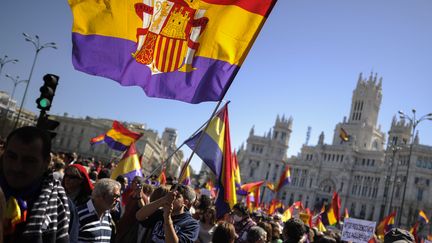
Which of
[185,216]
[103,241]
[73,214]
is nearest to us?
[73,214]

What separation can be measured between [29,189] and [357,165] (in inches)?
3323

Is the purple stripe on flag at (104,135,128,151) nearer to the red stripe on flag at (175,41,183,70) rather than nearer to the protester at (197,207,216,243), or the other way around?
the protester at (197,207,216,243)

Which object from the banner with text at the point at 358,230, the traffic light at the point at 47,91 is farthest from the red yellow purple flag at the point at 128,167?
the banner with text at the point at 358,230

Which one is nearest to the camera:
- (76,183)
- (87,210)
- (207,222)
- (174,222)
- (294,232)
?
(87,210)

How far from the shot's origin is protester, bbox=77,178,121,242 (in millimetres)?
4680

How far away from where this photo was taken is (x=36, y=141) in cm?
272

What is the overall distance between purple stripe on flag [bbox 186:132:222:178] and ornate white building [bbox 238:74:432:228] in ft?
204

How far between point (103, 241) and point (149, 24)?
2742 mm

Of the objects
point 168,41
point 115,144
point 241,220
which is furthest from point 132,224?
point 115,144

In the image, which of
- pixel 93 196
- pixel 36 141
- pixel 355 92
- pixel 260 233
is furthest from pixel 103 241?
pixel 355 92

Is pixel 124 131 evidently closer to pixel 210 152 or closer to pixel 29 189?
pixel 210 152

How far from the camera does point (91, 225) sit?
15.4 feet

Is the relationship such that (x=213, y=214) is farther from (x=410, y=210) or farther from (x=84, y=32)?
(x=410, y=210)

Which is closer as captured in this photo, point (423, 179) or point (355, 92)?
point (423, 179)
